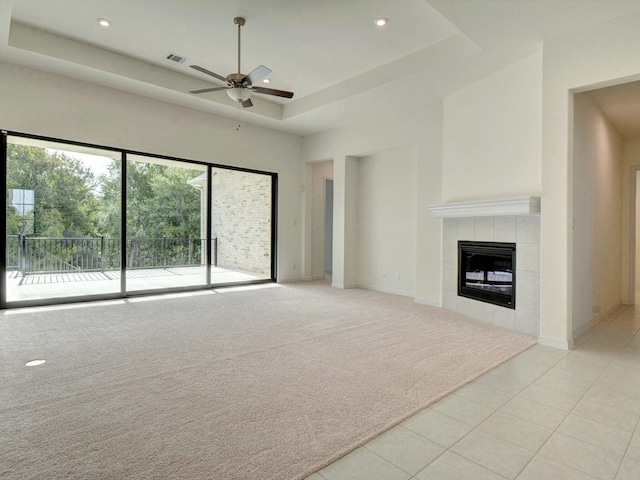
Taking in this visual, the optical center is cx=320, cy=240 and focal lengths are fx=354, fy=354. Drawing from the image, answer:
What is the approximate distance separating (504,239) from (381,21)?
112 inches

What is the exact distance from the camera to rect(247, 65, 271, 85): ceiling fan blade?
3.58 meters

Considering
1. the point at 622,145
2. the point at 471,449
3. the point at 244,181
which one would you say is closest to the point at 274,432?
the point at 471,449

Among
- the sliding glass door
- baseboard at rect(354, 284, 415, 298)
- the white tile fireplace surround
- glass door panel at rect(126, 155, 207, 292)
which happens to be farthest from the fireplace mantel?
glass door panel at rect(126, 155, 207, 292)

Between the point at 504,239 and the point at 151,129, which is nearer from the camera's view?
the point at 504,239

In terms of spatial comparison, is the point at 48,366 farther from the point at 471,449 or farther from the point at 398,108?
the point at 398,108

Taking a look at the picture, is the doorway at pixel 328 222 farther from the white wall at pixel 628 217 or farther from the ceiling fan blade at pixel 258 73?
the white wall at pixel 628 217

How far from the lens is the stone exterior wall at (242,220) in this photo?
267 inches

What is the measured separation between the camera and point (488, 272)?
178 inches

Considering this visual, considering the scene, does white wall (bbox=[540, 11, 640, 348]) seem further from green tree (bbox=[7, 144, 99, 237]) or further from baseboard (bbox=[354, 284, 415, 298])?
green tree (bbox=[7, 144, 99, 237])

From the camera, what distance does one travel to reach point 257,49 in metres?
4.51

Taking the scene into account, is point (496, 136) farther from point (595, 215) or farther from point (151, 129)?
point (151, 129)

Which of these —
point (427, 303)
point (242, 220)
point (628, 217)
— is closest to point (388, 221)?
point (427, 303)

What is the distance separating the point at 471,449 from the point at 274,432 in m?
1.05

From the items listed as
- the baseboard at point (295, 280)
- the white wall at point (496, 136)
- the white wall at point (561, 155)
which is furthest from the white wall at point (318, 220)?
the white wall at point (561, 155)
